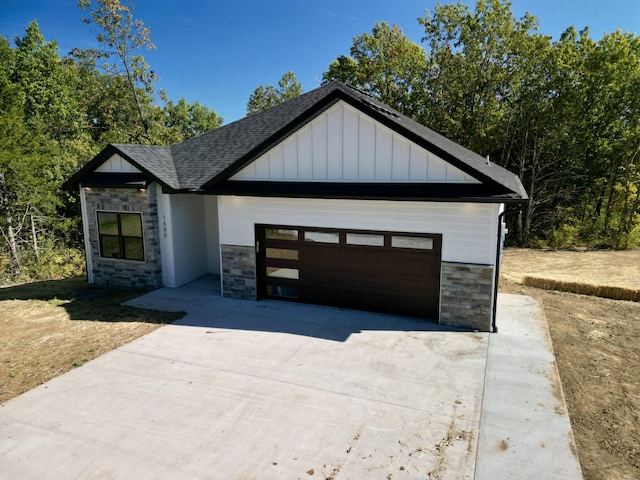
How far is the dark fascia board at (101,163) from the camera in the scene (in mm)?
11911

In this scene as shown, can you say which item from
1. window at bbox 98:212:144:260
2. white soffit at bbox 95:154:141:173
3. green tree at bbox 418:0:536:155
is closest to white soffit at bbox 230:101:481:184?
white soffit at bbox 95:154:141:173

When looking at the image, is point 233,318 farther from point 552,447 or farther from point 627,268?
point 627,268

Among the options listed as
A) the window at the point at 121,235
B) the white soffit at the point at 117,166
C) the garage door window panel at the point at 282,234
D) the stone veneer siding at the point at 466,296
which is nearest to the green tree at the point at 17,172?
the white soffit at the point at 117,166

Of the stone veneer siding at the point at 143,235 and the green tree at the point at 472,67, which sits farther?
the green tree at the point at 472,67

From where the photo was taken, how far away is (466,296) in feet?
Result: 30.1

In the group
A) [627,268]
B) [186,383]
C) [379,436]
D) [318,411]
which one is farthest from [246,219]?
[627,268]

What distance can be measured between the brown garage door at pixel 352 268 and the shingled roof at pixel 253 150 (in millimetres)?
Result: 1715

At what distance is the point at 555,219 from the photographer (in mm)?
22562

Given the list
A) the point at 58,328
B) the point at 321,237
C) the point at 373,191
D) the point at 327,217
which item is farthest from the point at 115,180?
the point at 373,191

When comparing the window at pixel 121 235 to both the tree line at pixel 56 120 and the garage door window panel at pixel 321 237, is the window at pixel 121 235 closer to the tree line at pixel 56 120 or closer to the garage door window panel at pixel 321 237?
the garage door window panel at pixel 321 237

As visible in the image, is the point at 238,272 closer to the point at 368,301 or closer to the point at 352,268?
the point at 352,268

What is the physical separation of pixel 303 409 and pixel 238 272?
585cm

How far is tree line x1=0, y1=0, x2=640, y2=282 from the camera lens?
20.1 m

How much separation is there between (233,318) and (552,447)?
7.01m
